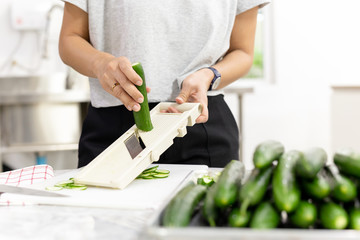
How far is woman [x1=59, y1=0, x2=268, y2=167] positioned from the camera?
121 cm

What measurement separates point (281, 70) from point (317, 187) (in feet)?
10.4

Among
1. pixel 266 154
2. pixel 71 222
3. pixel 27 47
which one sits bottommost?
pixel 71 222

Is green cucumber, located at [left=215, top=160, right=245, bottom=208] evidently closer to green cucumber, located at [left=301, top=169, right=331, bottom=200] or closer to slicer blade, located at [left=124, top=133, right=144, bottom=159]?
green cucumber, located at [left=301, top=169, right=331, bottom=200]

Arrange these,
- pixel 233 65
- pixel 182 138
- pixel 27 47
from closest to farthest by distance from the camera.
A: 1. pixel 182 138
2. pixel 233 65
3. pixel 27 47

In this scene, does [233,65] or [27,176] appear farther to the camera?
[233,65]

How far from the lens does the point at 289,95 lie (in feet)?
12.1

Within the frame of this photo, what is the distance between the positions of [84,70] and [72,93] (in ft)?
5.46

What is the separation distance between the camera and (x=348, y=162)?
67 cm

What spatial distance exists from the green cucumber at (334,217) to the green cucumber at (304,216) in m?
0.01

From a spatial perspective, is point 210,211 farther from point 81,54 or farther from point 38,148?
point 38,148

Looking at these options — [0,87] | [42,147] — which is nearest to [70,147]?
[42,147]

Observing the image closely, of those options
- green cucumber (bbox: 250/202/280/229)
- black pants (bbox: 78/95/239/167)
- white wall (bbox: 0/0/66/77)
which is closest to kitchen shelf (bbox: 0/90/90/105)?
white wall (bbox: 0/0/66/77)

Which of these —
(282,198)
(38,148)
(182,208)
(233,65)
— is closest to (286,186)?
(282,198)

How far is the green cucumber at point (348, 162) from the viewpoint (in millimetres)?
660
